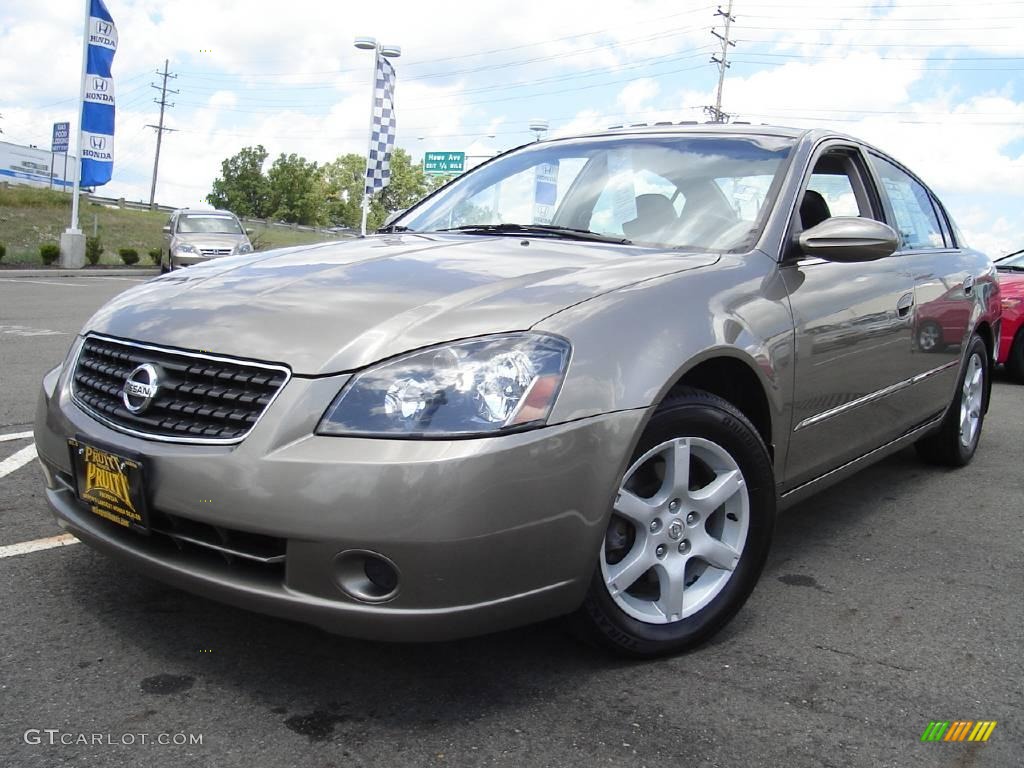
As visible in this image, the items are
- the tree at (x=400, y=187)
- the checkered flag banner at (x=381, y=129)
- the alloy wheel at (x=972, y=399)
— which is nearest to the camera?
the alloy wheel at (x=972, y=399)

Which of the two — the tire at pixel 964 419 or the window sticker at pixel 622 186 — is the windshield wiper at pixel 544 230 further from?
the tire at pixel 964 419

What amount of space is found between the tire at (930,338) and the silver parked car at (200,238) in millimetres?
14712

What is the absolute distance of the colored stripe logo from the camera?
220 centimetres

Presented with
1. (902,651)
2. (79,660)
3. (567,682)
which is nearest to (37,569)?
(79,660)

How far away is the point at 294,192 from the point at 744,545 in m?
79.0

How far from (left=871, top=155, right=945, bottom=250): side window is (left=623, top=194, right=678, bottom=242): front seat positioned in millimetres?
1231

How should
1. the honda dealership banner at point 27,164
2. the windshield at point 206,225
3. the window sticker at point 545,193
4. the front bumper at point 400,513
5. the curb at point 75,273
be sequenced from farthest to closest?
the honda dealership banner at point 27,164, the windshield at point 206,225, the curb at point 75,273, the window sticker at point 545,193, the front bumper at point 400,513

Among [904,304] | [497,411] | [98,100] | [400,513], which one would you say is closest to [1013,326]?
[904,304]

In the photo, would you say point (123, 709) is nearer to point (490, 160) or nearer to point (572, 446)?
point (572, 446)

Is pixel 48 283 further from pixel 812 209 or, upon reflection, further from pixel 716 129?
pixel 812 209

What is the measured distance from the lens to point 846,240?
2922 mm

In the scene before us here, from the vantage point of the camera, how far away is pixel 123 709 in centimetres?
211

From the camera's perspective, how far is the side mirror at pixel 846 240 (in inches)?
115

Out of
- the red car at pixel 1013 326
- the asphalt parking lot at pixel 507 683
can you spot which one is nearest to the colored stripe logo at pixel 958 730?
the asphalt parking lot at pixel 507 683
